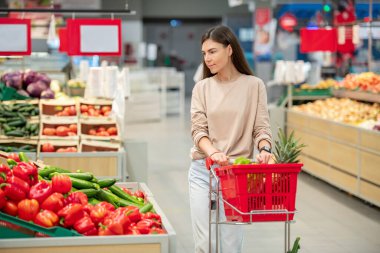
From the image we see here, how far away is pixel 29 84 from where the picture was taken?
10281 mm

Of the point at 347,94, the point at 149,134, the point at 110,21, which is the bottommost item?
the point at 149,134

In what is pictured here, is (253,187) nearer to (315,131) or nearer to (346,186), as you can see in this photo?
(346,186)

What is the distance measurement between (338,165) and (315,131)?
4.42 feet

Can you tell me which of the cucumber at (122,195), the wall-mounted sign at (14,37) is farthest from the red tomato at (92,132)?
the cucumber at (122,195)

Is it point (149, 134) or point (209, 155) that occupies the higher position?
point (209, 155)

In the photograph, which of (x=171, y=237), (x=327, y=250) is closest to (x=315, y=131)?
(x=327, y=250)

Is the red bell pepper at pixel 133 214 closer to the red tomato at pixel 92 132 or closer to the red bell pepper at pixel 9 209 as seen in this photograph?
the red bell pepper at pixel 9 209

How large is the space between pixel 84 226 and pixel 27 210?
294 mm

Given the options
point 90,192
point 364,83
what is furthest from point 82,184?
point 364,83

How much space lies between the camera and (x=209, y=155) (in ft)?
14.6

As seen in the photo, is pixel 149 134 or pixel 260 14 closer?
pixel 149 134

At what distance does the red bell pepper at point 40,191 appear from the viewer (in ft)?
13.0

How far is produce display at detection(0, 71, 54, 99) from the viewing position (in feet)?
32.9

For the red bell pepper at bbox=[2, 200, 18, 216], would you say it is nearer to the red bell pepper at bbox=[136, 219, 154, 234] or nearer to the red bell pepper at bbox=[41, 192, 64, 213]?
the red bell pepper at bbox=[41, 192, 64, 213]
